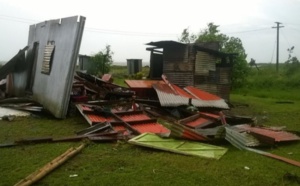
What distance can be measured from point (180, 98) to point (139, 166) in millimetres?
→ 6037

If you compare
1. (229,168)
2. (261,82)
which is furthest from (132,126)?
(261,82)

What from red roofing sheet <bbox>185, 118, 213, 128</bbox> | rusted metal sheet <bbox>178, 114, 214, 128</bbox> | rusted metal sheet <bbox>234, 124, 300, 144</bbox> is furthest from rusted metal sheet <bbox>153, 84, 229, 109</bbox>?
rusted metal sheet <bbox>234, 124, 300, 144</bbox>

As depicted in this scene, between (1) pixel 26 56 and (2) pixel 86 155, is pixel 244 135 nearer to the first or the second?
(2) pixel 86 155

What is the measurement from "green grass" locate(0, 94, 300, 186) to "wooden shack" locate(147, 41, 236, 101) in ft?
26.1

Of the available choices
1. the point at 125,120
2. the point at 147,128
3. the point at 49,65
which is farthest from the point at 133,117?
the point at 49,65

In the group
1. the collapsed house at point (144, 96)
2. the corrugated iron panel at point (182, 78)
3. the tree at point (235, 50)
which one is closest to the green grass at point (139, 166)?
the collapsed house at point (144, 96)

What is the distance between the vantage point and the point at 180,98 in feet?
37.5

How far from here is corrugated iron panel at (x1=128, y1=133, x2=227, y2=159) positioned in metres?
6.34

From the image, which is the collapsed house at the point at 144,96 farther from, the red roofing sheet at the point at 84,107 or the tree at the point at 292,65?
the tree at the point at 292,65

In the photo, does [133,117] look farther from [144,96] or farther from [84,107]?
[144,96]

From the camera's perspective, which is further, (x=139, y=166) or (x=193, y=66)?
(x=193, y=66)

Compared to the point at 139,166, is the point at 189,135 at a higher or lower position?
higher

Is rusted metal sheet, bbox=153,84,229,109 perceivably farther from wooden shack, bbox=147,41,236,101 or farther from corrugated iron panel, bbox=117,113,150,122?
wooden shack, bbox=147,41,236,101

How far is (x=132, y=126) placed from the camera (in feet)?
27.6
